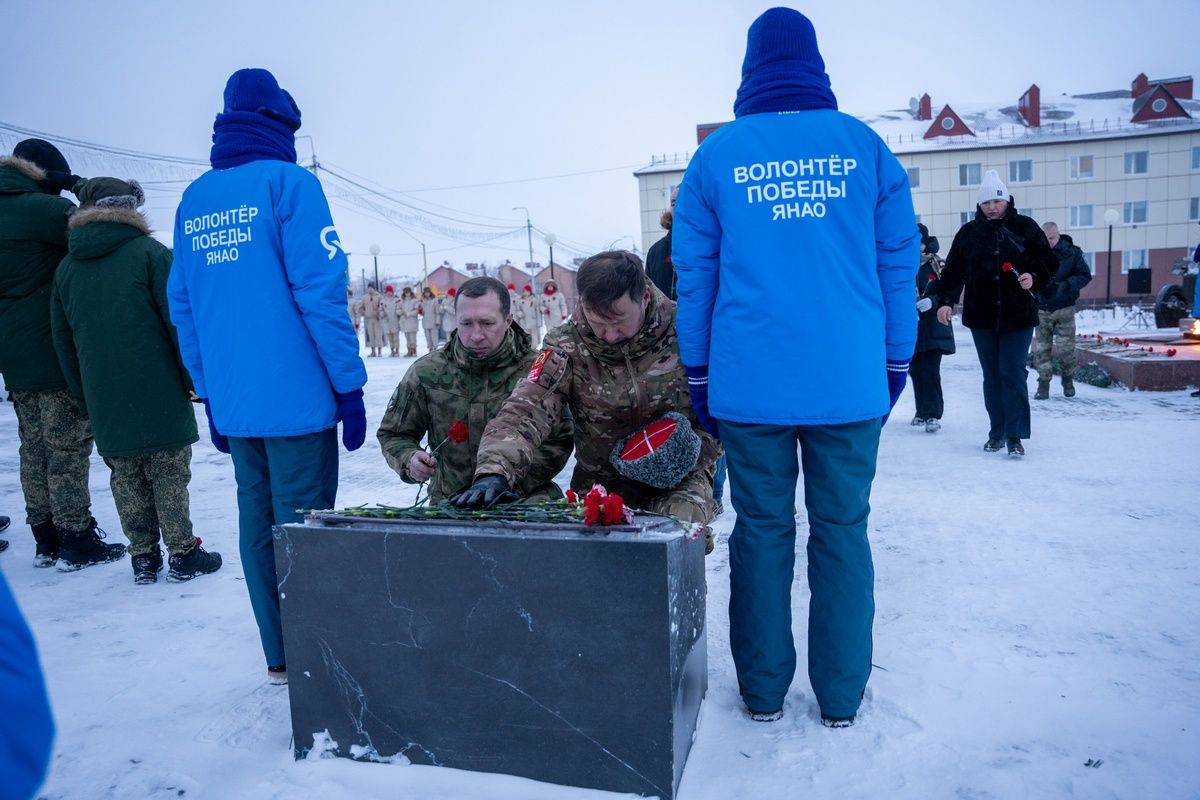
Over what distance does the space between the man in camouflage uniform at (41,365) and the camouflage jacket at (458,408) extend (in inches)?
82.8

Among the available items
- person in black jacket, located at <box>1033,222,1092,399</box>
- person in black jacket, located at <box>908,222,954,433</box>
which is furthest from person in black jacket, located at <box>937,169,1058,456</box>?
person in black jacket, located at <box>1033,222,1092,399</box>

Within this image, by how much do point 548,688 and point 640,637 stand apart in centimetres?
28

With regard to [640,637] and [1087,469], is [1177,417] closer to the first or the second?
[1087,469]

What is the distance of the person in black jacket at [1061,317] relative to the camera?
8016 millimetres

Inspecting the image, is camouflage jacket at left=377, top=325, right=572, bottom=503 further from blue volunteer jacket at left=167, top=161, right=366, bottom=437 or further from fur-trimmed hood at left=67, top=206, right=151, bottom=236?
fur-trimmed hood at left=67, top=206, right=151, bottom=236

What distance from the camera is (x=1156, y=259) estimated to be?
120 ft

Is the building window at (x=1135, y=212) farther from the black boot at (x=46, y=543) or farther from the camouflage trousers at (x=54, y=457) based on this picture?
the black boot at (x=46, y=543)

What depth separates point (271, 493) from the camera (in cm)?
277

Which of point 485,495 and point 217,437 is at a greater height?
point 217,437

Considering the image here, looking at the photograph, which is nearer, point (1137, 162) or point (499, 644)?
point (499, 644)

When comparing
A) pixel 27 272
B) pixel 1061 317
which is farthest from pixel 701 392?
pixel 1061 317

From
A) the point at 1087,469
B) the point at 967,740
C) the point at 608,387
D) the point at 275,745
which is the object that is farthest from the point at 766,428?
the point at 1087,469

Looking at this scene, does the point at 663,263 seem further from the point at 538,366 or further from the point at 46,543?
the point at 46,543

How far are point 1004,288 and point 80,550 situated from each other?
594 cm
